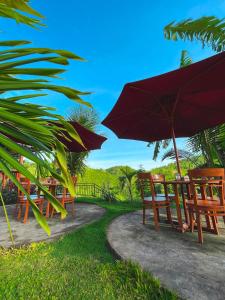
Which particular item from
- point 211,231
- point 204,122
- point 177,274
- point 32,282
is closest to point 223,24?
point 204,122

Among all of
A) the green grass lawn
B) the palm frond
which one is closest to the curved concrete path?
the green grass lawn

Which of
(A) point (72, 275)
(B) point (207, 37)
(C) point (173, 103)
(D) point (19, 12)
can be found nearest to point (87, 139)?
(C) point (173, 103)

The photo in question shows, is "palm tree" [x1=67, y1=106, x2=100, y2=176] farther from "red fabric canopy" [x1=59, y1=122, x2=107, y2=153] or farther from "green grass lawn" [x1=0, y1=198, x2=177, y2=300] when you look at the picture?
"green grass lawn" [x1=0, y1=198, x2=177, y2=300]

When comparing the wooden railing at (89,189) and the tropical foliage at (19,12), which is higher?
the tropical foliage at (19,12)

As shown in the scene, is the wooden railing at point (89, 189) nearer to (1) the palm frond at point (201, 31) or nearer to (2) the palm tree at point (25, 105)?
(1) the palm frond at point (201, 31)

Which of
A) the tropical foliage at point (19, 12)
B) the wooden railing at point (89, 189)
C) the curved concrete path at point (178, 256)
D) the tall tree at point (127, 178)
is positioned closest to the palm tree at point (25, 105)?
the tropical foliage at point (19, 12)

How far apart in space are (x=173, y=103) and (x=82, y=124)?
263 inches

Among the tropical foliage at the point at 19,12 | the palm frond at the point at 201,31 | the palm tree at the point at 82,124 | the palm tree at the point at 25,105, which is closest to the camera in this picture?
the palm tree at the point at 25,105

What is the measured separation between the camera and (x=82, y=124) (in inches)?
383

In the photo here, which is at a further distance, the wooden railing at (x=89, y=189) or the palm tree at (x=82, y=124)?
the wooden railing at (x=89, y=189)

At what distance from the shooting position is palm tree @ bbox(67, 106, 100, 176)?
920 centimetres

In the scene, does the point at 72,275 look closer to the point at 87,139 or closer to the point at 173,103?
the point at 173,103

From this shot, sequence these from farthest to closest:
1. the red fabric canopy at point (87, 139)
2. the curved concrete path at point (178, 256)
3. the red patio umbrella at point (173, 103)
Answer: the red fabric canopy at point (87, 139)
the red patio umbrella at point (173, 103)
the curved concrete path at point (178, 256)

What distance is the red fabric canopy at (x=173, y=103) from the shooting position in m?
2.56
